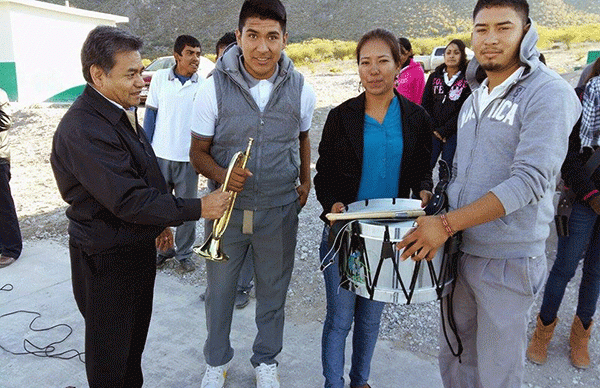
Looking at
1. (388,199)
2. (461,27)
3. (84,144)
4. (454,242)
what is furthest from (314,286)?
(461,27)

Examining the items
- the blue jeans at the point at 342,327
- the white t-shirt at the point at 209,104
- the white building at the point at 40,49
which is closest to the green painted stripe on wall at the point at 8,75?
the white building at the point at 40,49

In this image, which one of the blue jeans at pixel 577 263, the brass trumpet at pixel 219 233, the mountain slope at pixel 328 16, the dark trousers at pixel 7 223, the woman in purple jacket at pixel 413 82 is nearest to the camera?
the brass trumpet at pixel 219 233

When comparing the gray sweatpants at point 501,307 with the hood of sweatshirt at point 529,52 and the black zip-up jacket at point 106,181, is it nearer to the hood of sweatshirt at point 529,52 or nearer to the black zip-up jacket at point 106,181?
the hood of sweatshirt at point 529,52

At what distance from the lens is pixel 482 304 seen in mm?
2363

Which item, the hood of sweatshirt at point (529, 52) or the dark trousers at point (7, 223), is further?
the dark trousers at point (7, 223)

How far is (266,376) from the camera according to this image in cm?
314

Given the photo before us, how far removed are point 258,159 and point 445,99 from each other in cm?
385

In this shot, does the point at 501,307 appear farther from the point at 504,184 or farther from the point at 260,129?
the point at 260,129

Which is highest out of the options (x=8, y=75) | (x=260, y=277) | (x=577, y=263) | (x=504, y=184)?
(x=504, y=184)

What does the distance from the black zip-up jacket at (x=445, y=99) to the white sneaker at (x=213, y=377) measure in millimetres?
4107

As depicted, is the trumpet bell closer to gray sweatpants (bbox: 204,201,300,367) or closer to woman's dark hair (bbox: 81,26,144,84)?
gray sweatpants (bbox: 204,201,300,367)

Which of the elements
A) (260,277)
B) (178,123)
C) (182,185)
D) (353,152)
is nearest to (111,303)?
(260,277)

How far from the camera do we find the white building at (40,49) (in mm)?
16734

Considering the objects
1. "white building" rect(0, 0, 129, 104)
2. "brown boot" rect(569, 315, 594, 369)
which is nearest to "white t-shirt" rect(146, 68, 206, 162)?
"brown boot" rect(569, 315, 594, 369)
